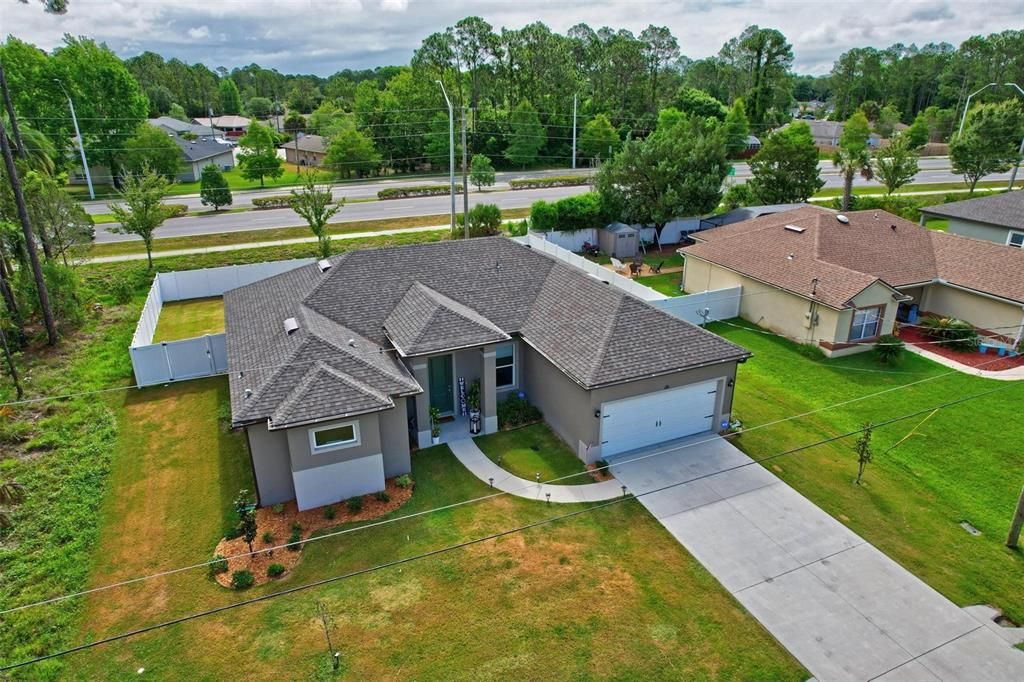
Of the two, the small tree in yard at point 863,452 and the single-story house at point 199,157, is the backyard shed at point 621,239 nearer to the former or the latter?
the small tree in yard at point 863,452

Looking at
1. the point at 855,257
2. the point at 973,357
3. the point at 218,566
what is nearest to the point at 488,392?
the point at 218,566

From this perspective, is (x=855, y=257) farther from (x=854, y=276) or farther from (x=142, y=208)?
(x=142, y=208)

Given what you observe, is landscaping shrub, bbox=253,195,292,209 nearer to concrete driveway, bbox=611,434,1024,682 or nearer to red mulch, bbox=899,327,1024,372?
concrete driveway, bbox=611,434,1024,682

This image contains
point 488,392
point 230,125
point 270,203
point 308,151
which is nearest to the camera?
Answer: point 488,392

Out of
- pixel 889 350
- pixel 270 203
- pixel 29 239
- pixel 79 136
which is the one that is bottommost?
pixel 889 350

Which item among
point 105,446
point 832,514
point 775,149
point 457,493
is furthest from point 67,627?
point 775,149

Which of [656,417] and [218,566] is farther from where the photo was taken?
[656,417]

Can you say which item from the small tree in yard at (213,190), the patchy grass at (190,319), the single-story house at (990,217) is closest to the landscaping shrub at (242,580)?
the patchy grass at (190,319)
